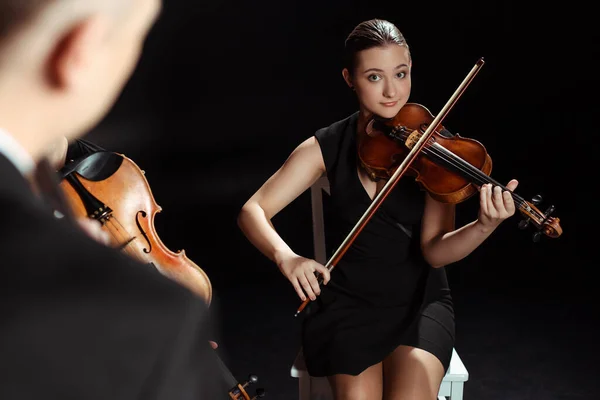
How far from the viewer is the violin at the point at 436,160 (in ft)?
3.72

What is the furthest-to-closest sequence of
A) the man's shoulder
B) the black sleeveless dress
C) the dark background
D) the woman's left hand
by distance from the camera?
the dark background
the black sleeveless dress
the woman's left hand
the man's shoulder

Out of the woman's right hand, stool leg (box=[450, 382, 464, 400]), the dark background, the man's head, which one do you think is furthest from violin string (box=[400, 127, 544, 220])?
the dark background

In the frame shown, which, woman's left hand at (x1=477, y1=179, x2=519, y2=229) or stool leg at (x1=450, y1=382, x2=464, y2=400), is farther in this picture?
stool leg at (x1=450, y1=382, x2=464, y2=400)

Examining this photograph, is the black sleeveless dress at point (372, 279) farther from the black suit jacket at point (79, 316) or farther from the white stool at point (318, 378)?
the black suit jacket at point (79, 316)

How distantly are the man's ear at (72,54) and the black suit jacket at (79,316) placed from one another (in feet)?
0.12

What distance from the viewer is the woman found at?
1.19 metres

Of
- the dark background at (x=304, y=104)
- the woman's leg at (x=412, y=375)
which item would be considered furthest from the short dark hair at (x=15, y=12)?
the dark background at (x=304, y=104)

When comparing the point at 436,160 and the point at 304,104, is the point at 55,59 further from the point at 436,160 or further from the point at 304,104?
the point at 304,104

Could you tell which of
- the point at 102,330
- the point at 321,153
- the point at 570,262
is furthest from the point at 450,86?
the point at 102,330

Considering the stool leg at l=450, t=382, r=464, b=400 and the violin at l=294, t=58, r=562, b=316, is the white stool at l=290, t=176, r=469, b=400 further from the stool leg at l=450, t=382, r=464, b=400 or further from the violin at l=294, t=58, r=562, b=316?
the violin at l=294, t=58, r=562, b=316

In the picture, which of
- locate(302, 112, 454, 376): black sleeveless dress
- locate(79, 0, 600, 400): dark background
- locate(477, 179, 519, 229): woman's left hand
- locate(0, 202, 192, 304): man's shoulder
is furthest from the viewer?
locate(79, 0, 600, 400): dark background

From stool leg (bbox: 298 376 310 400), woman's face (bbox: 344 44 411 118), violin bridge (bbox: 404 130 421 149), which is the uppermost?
woman's face (bbox: 344 44 411 118)

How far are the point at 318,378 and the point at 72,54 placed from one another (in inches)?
45.5

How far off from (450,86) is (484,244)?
1.89 ft
